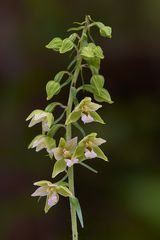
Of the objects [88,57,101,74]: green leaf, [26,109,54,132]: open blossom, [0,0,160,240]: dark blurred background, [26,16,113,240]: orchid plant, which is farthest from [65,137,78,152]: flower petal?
[0,0,160,240]: dark blurred background

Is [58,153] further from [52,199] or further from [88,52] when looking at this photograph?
[88,52]

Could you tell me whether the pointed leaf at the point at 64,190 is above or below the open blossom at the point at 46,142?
below

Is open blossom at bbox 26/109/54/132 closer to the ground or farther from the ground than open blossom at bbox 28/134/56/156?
farther from the ground

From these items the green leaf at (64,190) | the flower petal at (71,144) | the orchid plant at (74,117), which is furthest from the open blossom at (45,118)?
the green leaf at (64,190)

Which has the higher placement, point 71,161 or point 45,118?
point 45,118

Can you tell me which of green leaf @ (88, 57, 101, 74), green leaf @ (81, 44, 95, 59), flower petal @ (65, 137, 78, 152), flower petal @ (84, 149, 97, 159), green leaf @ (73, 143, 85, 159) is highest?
green leaf @ (81, 44, 95, 59)

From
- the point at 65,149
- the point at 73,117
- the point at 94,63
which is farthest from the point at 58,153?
the point at 94,63

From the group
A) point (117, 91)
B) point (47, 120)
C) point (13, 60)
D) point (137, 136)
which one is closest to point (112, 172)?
point (137, 136)

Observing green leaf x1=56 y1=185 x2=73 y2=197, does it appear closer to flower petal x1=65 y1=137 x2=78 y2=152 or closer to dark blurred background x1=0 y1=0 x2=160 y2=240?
flower petal x1=65 y1=137 x2=78 y2=152

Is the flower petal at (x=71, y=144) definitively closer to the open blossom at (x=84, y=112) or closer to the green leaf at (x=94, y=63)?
the open blossom at (x=84, y=112)
